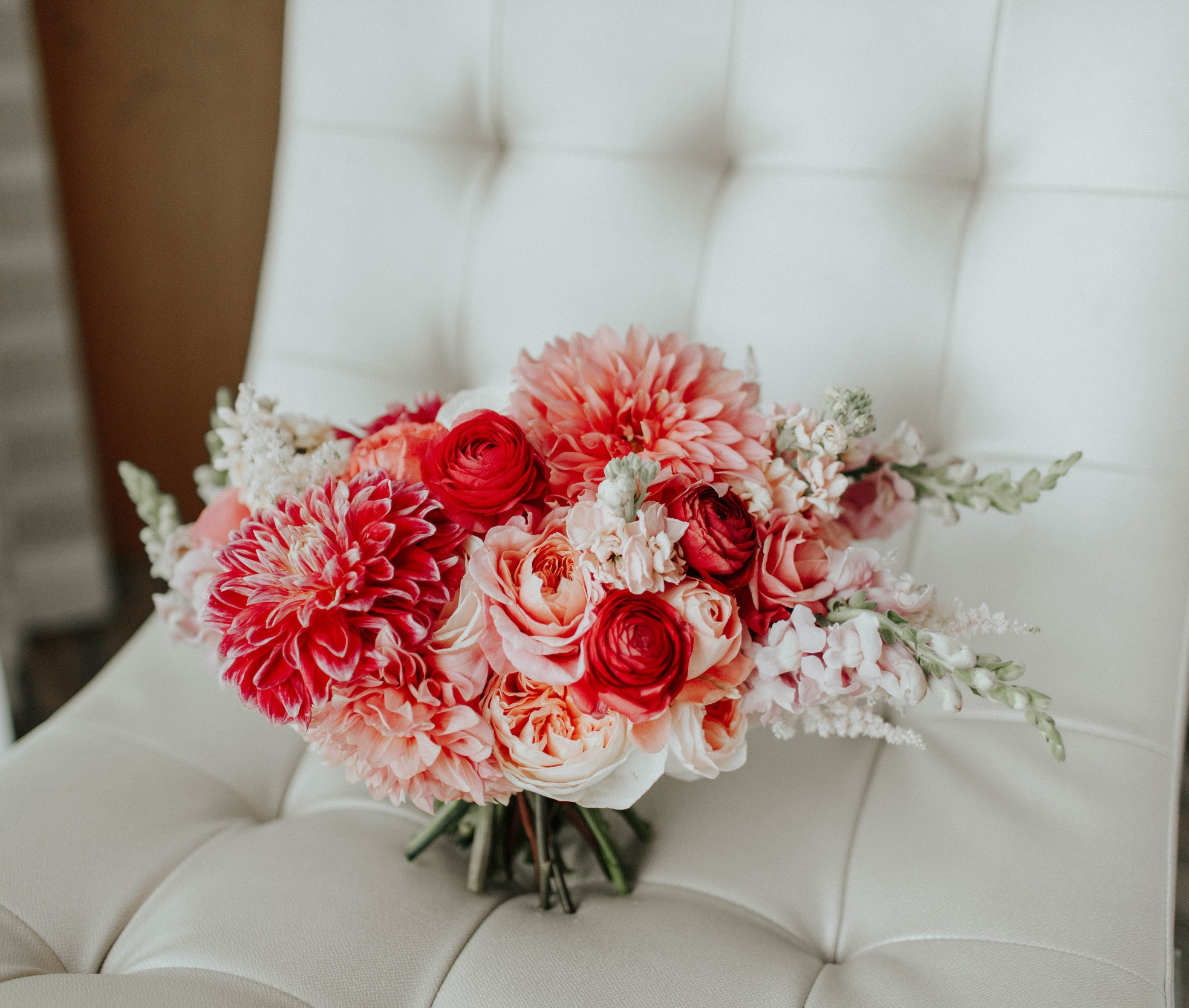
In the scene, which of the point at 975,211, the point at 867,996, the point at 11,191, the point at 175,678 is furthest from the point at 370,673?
the point at 11,191

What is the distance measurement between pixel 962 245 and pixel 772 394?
182 millimetres

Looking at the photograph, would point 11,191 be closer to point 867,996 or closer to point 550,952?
point 550,952

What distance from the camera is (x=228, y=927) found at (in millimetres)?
620

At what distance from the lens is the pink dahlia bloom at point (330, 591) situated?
49 cm

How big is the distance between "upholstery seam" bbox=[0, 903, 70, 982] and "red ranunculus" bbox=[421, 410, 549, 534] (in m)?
0.37

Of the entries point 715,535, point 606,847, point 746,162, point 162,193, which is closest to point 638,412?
point 715,535

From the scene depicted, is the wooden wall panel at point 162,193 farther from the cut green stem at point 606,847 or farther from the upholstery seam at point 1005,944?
the upholstery seam at point 1005,944

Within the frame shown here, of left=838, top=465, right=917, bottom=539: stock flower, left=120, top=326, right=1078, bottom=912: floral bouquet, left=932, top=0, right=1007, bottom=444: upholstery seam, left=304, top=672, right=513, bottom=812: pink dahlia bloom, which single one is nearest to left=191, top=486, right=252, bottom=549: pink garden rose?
left=120, top=326, right=1078, bottom=912: floral bouquet

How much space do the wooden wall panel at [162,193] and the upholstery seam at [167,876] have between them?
40.1 inches

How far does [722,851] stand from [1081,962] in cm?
22

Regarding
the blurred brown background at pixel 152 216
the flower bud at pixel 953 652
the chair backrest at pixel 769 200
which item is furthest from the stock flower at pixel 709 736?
the blurred brown background at pixel 152 216

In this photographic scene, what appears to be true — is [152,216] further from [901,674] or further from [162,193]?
[901,674]

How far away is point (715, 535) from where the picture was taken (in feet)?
1.66

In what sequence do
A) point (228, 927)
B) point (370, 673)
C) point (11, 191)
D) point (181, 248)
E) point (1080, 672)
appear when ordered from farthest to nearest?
point (181, 248) → point (11, 191) → point (1080, 672) → point (228, 927) → point (370, 673)
